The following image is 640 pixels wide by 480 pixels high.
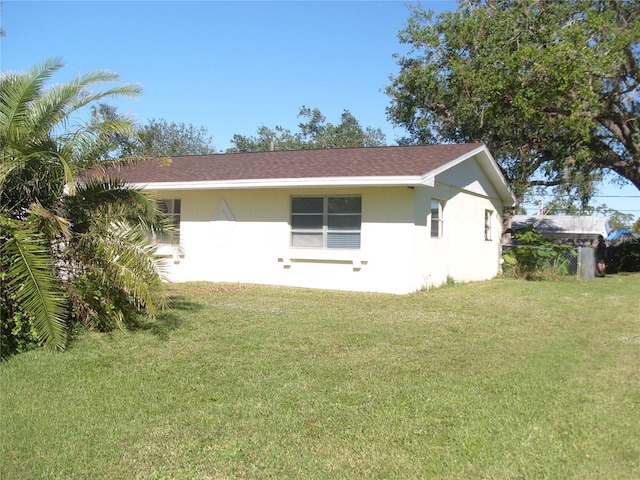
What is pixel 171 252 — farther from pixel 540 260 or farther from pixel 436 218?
pixel 540 260

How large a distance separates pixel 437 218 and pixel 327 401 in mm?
9790

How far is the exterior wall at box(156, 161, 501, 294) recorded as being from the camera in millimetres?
12352

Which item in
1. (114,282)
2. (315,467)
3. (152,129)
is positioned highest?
(152,129)

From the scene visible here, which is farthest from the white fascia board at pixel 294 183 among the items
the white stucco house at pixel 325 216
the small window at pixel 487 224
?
the small window at pixel 487 224

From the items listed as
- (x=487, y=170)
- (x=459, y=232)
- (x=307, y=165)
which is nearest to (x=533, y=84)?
(x=487, y=170)

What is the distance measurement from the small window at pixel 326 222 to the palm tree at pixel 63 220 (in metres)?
5.23

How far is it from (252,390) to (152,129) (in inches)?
1593

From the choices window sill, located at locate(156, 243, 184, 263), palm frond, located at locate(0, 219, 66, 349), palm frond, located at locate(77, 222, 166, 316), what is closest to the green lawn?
palm frond, located at locate(0, 219, 66, 349)

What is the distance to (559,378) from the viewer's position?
5.67m

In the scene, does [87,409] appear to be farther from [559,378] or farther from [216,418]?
[559,378]

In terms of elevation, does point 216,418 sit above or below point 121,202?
below

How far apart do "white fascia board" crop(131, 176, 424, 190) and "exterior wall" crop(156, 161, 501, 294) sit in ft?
1.86

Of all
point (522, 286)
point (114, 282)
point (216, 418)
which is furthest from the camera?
point (522, 286)

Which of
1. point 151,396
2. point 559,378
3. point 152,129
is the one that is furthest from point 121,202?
point 152,129
